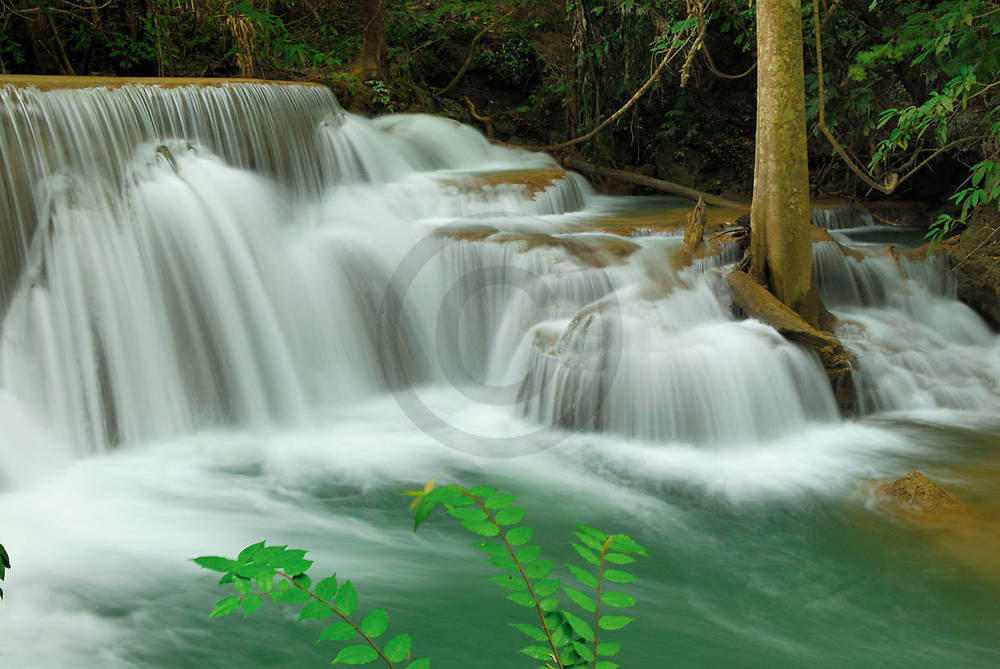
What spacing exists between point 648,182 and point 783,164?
4.51 m

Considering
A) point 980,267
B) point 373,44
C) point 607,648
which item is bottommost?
point 607,648

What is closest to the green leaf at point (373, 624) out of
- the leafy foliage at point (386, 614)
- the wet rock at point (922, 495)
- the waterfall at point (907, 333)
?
the leafy foliage at point (386, 614)

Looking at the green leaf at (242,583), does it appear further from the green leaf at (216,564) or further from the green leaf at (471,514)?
the green leaf at (471,514)

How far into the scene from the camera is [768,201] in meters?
6.31

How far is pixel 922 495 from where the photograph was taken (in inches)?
174

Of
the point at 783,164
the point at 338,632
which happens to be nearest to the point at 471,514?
the point at 338,632

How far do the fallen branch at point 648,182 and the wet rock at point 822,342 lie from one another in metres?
3.67

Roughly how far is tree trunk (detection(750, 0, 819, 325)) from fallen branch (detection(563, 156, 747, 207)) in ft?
10.7

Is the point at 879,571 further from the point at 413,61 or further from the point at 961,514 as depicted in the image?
the point at 413,61

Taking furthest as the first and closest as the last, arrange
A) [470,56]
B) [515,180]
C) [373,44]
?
[470,56]
[373,44]
[515,180]

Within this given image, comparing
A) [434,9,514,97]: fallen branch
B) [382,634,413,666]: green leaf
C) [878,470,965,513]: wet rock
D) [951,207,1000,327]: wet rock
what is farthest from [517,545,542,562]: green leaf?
[434,9,514,97]: fallen branch

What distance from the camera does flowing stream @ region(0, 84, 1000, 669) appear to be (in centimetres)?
348

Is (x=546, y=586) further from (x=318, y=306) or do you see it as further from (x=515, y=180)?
(x=515, y=180)

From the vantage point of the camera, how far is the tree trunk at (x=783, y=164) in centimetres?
607
